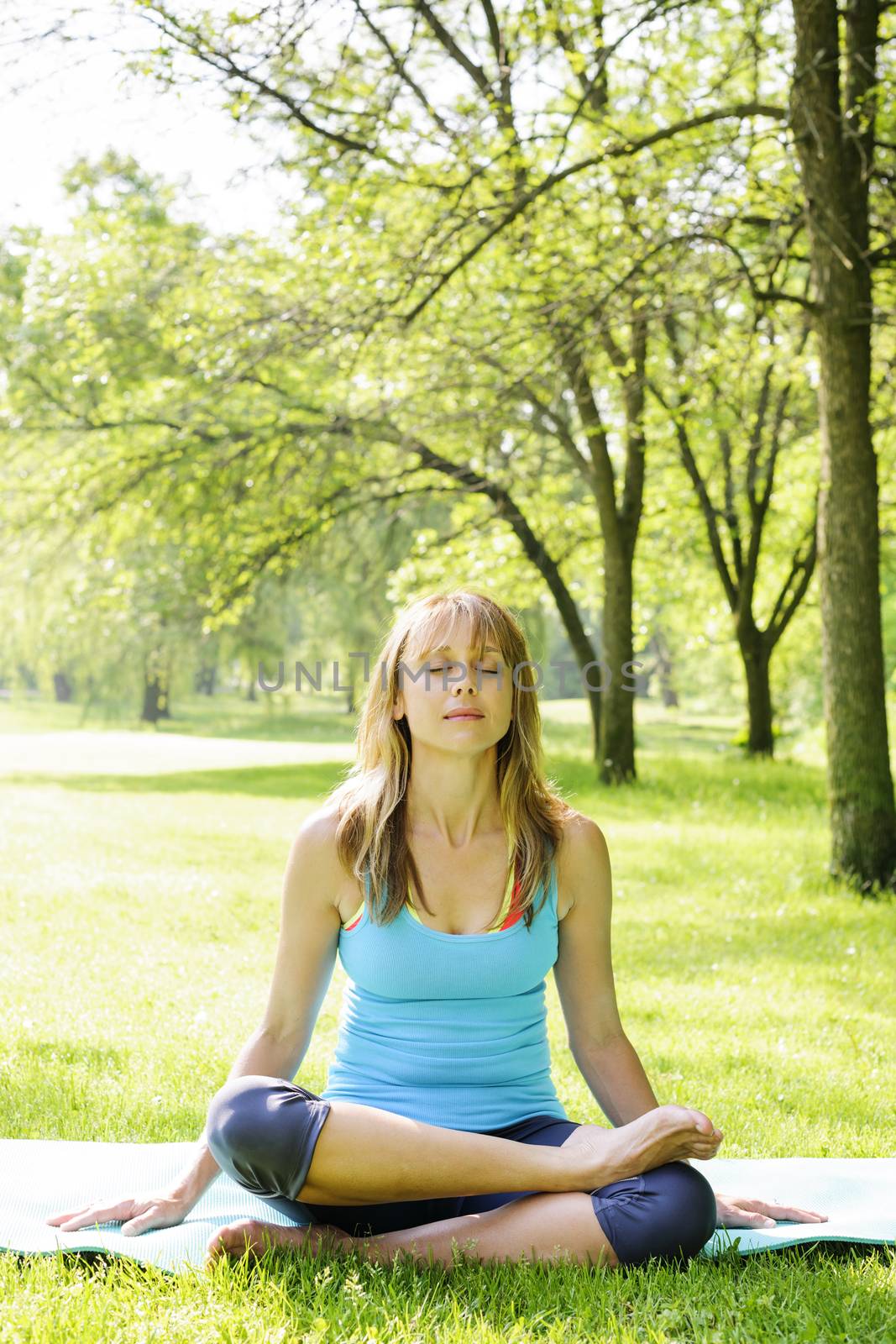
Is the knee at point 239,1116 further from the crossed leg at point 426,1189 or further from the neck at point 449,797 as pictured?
the neck at point 449,797

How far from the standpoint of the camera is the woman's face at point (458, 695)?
297 centimetres

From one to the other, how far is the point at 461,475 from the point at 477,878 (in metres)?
12.3

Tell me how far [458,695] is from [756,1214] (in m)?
1.39

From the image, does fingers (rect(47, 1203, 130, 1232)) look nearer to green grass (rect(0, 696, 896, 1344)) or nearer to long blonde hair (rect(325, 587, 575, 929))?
green grass (rect(0, 696, 896, 1344))

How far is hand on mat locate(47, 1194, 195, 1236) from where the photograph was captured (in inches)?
111

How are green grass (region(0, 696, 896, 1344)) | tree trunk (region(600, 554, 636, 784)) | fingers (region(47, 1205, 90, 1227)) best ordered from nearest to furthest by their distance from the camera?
green grass (region(0, 696, 896, 1344)) → fingers (region(47, 1205, 90, 1227)) → tree trunk (region(600, 554, 636, 784))

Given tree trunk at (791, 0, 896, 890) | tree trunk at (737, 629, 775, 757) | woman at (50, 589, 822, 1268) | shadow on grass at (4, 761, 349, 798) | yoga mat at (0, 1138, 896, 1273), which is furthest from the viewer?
tree trunk at (737, 629, 775, 757)

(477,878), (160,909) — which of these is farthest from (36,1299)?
(160,909)

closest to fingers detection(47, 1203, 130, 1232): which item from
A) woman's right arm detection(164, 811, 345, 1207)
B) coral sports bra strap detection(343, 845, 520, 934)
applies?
woman's right arm detection(164, 811, 345, 1207)

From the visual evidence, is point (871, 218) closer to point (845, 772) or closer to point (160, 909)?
point (845, 772)

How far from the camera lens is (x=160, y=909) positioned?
7.91 meters

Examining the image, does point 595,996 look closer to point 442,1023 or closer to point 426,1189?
point 442,1023

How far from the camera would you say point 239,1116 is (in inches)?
99.1

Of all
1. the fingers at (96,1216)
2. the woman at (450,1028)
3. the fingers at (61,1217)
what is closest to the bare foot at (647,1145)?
the woman at (450,1028)
